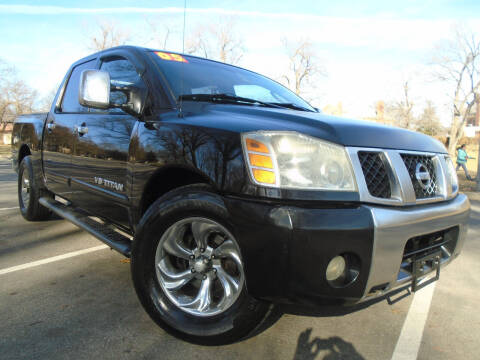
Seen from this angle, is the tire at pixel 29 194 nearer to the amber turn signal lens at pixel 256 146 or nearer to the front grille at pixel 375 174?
the amber turn signal lens at pixel 256 146

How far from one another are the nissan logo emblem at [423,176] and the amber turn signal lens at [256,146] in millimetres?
920

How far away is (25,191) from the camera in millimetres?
4953

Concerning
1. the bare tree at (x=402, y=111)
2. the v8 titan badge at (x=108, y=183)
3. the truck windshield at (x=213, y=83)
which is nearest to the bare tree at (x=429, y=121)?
the bare tree at (x=402, y=111)

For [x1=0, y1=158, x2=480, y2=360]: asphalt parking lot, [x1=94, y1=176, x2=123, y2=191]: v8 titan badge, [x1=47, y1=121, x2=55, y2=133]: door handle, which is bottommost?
[x1=0, y1=158, x2=480, y2=360]: asphalt parking lot

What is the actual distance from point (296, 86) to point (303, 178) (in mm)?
37538

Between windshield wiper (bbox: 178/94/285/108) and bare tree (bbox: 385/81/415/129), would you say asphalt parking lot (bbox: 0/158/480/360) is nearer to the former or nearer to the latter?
windshield wiper (bbox: 178/94/285/108)

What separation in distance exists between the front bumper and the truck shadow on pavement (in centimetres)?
45

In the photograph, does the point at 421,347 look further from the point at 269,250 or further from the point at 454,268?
the point at 454,268

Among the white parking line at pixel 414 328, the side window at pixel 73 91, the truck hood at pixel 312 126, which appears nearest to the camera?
the truck hood at pixel 312 126

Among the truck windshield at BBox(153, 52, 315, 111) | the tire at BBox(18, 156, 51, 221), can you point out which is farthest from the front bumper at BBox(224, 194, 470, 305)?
the tire at BBox(18, 156, 51, 221)

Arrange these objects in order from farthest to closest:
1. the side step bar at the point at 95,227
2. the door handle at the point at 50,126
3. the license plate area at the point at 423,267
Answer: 1. the door handle at the point at 50,126
2. the side step bar at the point at 95,227
3. the license plate area at the point at 423,267

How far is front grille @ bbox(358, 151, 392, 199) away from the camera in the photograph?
1.84m

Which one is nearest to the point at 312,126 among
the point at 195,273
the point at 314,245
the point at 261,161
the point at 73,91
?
the point at 261,161

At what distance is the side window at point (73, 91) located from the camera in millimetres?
3621
